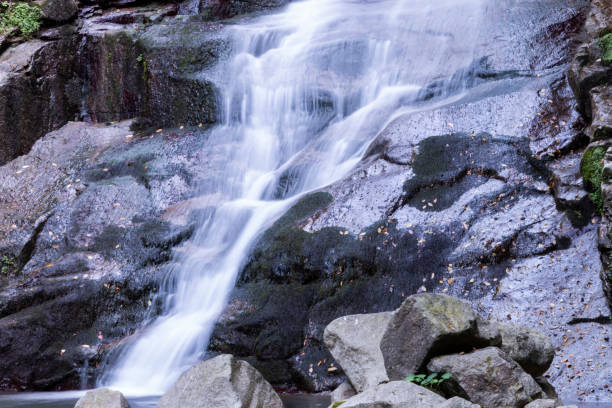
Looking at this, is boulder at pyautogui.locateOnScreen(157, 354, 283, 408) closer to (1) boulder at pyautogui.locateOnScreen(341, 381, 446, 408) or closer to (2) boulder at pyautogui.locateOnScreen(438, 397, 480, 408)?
(1) boulder at pyautogui.locateOnScreen(341, 381, 446, 408)

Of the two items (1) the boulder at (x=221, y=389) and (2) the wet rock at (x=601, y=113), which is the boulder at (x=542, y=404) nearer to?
(1) the boulder at (x=221, y=389)

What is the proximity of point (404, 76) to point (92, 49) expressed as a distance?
702cm

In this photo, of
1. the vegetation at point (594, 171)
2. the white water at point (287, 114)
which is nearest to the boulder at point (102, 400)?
the white water at point (287, 114)

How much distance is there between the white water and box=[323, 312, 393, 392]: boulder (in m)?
2.48

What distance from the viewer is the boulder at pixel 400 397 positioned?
429 centimetres

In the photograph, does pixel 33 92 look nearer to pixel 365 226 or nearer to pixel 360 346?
pixel 365 226

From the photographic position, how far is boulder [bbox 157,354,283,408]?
4875mm

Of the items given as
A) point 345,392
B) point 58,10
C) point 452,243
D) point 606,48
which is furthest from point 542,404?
point 58,10

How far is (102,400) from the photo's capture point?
5137 millimetres

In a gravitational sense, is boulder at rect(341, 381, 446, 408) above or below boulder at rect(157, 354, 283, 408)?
above

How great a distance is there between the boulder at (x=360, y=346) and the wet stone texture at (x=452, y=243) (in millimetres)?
1265

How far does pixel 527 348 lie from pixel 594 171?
8.87 feet

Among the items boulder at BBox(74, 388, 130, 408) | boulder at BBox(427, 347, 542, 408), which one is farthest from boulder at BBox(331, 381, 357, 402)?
boulder at BBox(74, 388, 130, 408)

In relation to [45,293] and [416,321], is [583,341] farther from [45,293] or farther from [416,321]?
[45,293]
